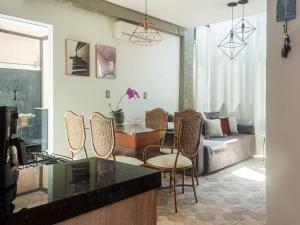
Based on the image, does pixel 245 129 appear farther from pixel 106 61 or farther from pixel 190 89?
pixel 106 61

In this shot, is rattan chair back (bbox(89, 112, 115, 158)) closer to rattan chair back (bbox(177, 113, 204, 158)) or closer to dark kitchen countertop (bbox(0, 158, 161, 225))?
rattan chair back (bbox(177, 113, 204, 158))

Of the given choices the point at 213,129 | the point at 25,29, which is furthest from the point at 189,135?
the point at 25,29

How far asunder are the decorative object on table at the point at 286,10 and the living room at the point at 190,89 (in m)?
0.03

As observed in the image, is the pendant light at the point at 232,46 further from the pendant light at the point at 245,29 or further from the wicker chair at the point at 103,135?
the wicker chair at the point at 103,135

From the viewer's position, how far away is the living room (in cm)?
205

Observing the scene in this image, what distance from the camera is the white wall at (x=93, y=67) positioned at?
157 inches

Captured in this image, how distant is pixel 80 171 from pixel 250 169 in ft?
13.5

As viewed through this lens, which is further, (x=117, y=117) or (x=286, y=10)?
(x=117, y=117)

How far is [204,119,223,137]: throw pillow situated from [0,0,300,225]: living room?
0.02m

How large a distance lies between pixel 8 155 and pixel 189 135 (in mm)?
2310

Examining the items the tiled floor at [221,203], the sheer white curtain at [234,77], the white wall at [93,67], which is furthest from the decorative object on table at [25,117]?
the sheer white curtain at [234,77]

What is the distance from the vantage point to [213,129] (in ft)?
17.2

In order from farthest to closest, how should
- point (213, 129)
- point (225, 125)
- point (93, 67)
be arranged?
point (225, 125) < point (213, 129) < point (93, 67)

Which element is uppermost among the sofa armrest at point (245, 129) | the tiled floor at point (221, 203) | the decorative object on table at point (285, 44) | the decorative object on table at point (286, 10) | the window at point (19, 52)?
the window at point (19, 52)
